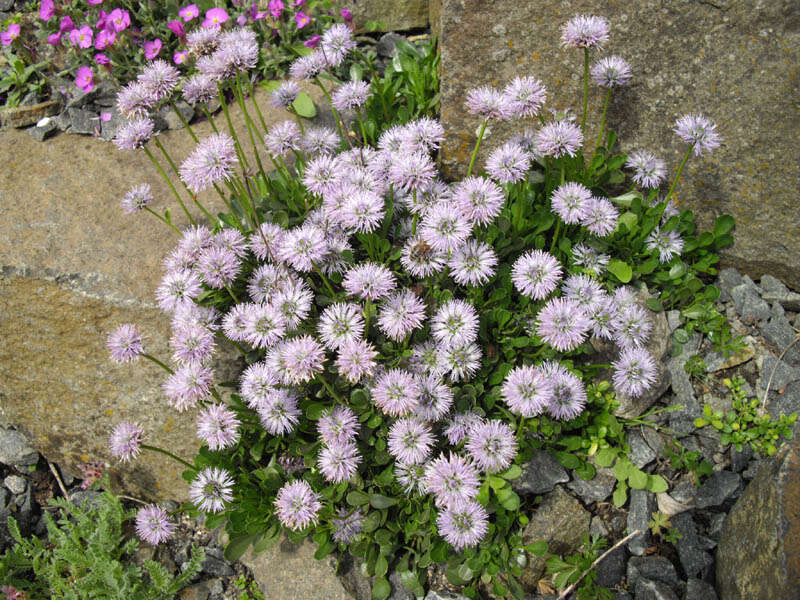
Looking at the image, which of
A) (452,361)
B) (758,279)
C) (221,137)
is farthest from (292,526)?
(758,279)

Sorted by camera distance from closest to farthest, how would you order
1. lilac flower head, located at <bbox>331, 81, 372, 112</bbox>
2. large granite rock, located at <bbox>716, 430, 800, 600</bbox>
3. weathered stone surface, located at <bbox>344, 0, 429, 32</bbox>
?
large granite rock, located at <bbox>716, 430, 800, 600</bbox> < lilac flower head, located at <bbox>331, 81, 372, 112</bbox> < weathered stone surface, located at <bbox>344, 0, 429, 32</bbox>

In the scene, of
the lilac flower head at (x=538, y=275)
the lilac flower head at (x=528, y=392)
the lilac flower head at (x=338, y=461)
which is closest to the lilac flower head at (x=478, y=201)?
the lilac flower head at (x=538, y=275)

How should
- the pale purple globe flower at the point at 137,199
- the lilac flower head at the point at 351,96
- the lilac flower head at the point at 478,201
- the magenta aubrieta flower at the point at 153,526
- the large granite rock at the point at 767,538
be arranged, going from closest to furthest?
the large granite rock at the point at 767,538 → the lilac flower head at the point at 478,201 → the magenta aubrieta flower at the point at 153,526 → the pale purple globe flower at the point at 137,199 → the lilac flower head at the point at 351,96

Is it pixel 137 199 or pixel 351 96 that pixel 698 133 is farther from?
pixel 137 199

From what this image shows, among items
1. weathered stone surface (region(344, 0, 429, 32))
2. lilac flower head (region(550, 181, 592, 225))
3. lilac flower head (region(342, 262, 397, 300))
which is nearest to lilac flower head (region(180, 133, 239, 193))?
lilac flower head (region(342, 262, 397, 300))

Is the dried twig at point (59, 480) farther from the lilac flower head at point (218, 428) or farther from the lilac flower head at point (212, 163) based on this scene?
the lilac flower head at point (212, 163)

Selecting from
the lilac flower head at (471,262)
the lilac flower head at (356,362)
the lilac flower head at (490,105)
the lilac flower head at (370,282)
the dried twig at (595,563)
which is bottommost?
the dried twig at (595,563)

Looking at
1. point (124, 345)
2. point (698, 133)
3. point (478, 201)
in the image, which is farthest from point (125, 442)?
point (698, 133)

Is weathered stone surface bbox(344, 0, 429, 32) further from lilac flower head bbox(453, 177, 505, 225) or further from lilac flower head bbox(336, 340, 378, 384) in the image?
lilac flower head bbox(336, 340, 378, 384)
